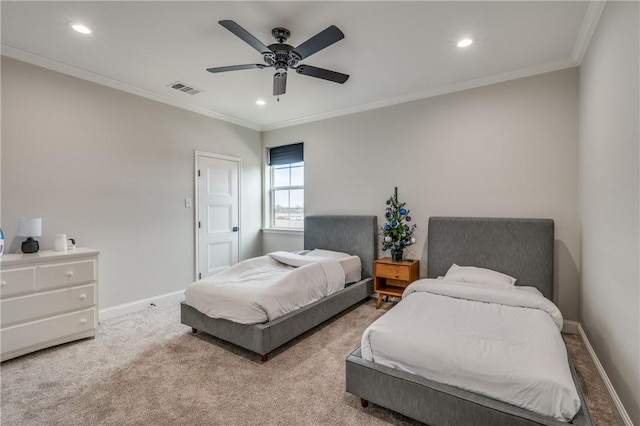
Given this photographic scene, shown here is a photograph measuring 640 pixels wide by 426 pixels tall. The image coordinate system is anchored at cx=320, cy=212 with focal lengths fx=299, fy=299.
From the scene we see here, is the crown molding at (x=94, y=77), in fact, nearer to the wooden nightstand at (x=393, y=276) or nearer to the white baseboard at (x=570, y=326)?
the wooden nightstand at (x=393, y=276)

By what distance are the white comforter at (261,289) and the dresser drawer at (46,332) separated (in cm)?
102

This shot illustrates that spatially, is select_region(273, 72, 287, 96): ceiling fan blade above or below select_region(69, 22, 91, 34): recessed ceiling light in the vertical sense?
below

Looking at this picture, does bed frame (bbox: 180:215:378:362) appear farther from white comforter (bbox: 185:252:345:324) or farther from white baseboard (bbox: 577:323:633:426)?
white baseboard (bbox: 577:323:633:426)

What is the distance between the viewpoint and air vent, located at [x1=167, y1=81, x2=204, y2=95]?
3683 millimetres

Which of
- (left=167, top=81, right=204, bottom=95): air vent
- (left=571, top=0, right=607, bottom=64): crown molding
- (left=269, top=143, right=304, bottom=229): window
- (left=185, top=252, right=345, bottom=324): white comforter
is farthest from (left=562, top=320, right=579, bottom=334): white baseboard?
(left=167, top=81, right=204, bottom=95): air vent

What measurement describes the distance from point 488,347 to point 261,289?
1838 mm

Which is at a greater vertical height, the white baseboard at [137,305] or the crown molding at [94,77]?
the crown molding at [94,77]

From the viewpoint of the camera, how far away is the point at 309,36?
2670 millimetres

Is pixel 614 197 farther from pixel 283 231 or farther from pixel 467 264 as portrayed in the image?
pixel 283 231

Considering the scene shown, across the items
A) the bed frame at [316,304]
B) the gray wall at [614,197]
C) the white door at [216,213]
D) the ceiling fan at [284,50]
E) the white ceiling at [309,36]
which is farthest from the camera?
the white door at [216,213]

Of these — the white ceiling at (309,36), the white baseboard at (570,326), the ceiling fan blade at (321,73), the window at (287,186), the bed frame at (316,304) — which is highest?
the white ceiling at (309,36)

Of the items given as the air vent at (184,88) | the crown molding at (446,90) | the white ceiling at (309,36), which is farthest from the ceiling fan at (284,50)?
the crown molding at (446,90)

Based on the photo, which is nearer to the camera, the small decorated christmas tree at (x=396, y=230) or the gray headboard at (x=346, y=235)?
the small decorated christmas tree at (x=396, y=230)

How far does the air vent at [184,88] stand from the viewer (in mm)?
3683
